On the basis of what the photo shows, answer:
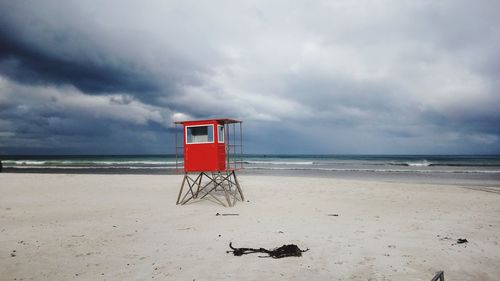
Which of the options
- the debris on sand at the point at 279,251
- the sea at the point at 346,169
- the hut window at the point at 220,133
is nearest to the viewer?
the debris on sand at the point at 279,251

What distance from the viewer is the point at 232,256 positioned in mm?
6457

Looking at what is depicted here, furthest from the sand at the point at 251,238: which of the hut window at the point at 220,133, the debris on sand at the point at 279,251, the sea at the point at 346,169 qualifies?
the sea at the point at 346,169

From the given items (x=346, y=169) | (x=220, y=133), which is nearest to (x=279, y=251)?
(x=220, y=133)

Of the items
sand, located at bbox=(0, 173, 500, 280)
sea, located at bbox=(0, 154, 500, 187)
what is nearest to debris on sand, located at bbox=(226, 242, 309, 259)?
sand, located at bbox=(0, 173, 500, 280)

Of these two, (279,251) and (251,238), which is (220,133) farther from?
(279,251)

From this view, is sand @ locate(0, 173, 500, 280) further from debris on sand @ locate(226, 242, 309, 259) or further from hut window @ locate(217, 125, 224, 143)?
hut window @ locate(217, 125, 224, 143)

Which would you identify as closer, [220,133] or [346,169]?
[220,133]

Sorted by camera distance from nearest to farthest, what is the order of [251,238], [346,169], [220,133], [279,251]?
[279,251] < [251,238] < [220,133] < [346,169]

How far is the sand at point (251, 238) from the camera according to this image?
18.8ft

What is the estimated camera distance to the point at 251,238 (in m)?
7.77

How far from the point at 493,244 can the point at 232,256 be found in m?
6.07

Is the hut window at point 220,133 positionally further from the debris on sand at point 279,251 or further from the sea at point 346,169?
the debris on sand at point 279,251

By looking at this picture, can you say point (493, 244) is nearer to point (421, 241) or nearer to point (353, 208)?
point (421, 241)

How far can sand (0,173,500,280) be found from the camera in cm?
573
